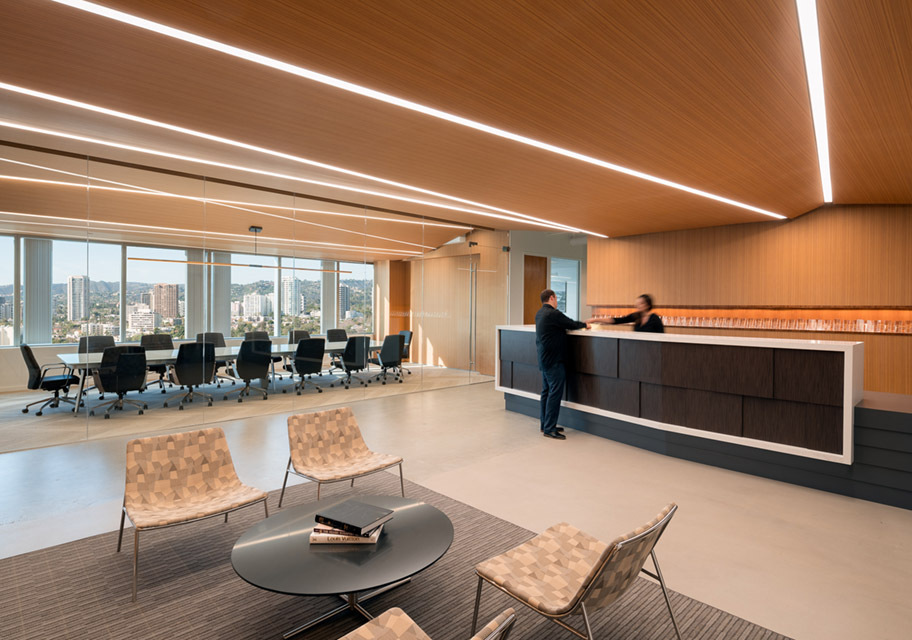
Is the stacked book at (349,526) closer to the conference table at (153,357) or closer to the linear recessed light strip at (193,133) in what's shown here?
the linear recessed light strip at (193,133)

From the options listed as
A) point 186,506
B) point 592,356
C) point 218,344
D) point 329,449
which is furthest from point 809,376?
point 218,344

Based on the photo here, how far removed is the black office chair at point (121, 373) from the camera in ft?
20.4

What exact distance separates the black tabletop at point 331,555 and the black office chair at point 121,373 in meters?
4.82

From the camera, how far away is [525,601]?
1.98m

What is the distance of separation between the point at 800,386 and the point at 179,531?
205 inches

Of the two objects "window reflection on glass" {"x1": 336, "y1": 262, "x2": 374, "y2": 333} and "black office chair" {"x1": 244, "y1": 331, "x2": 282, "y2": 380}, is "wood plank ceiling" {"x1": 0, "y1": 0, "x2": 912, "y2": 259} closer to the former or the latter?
"black office chair" {"x1": 244, "y1": 331, "x2": 282, "y2": 380}

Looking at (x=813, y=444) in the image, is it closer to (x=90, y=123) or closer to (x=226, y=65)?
(x=226, y=65)

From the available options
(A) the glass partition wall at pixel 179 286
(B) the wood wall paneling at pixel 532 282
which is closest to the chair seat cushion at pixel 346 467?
(A) the glass partition wall at pixel 179 286

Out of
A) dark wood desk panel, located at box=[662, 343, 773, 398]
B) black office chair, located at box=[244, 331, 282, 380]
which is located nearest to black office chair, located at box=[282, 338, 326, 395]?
black office chair, located at box=[244, 331, 282, 380]

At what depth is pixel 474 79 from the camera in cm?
324

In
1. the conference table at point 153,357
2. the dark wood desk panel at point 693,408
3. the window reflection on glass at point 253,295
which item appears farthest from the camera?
the window reflection on glass at point 253,295

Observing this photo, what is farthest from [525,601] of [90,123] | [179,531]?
[90,123]

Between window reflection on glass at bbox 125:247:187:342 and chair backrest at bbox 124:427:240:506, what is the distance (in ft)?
12.3

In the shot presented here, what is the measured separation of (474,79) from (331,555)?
300cm
